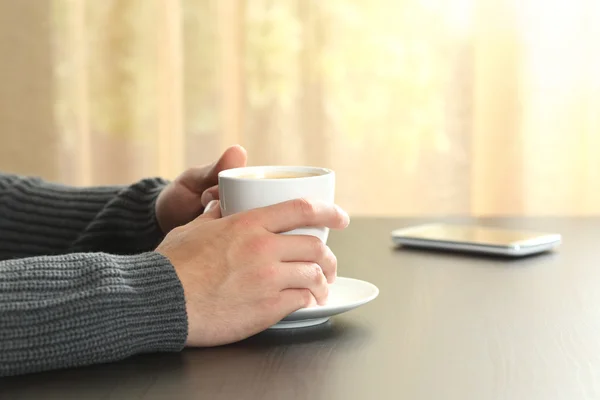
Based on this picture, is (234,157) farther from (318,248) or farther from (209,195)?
(318,248)

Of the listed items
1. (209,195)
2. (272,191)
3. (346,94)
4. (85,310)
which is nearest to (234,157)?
(209,195)

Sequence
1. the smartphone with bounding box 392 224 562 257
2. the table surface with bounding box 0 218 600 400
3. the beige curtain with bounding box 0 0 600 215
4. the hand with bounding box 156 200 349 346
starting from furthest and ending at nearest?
the beige curtain with bounding box 0 0 600 215 < the smartphone with bounding box 392 224 562 257 < the hand with bounding box 156 200 349 346 < the table surface with bounding box 0 218 600 400

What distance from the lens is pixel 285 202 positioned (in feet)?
2.29

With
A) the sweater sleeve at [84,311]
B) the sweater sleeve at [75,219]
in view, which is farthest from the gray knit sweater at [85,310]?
the sweater sleeve at [75,219]

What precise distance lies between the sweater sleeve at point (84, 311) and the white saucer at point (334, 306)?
0.10 meters

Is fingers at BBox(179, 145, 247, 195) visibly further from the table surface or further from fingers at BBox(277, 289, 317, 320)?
fingers at BBox(277, 289, 317, 320)

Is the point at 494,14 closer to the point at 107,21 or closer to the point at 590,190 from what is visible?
the point at 590,190

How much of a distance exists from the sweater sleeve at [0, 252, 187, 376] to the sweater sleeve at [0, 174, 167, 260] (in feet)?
1.43

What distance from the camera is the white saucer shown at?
2.25 ft

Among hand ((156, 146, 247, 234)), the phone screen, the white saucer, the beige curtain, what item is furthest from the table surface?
the beige curtain

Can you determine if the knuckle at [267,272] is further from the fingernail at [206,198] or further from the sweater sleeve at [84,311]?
the fingernail at [206,198]

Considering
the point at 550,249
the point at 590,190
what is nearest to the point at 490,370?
the point at 550,249

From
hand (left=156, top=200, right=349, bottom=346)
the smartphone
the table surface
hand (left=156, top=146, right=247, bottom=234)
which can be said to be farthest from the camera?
hand (left=156, top=146, right=247, bottom=234)

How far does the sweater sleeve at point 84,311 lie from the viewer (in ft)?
1.97
